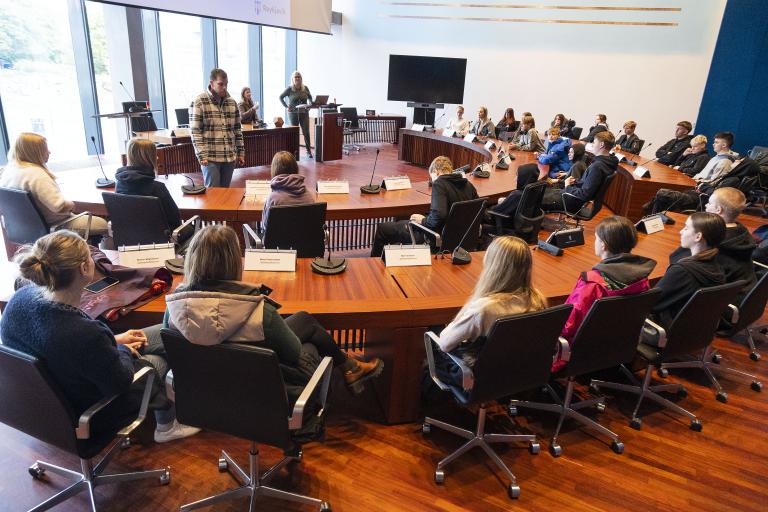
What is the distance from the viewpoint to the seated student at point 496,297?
5.78ft

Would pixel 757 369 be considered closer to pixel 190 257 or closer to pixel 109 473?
pixel 190 257

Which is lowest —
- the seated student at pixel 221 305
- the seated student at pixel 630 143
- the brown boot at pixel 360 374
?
the brown boot at pixel 360 374

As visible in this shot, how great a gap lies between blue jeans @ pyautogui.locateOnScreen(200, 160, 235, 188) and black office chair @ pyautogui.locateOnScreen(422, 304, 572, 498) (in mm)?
3315

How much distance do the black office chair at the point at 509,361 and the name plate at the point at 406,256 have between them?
637mm

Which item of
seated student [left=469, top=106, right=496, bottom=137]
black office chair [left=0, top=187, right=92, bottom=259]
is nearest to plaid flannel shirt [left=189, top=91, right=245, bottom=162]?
black office chair [left=0, top=187, right=92, bottom=259]

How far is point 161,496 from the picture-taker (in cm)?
184

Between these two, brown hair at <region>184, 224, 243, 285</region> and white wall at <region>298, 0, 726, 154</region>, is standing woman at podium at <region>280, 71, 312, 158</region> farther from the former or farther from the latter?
brown hair at <region>184, 224, 243, 285</region>

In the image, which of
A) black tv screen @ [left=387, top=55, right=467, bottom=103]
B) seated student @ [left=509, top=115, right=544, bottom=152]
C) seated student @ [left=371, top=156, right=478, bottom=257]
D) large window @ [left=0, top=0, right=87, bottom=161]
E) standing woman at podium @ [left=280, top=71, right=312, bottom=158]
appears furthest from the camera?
black tv screen @ [left=387, top=55, right=467, bottom=103]

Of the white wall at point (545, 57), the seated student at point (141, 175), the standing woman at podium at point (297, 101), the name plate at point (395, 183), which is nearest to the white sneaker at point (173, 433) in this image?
the seated student at point (141, 175)

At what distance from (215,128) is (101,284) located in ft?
8.92

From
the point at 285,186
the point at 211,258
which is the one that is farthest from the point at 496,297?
the point at 285,186

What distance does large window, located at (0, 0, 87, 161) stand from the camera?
5.81 metres

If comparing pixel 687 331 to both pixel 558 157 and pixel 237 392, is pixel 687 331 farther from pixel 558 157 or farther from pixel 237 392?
pixel 558 157

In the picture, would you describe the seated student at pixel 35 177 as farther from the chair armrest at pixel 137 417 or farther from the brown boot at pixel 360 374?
the brown boot at pixel 360 374
